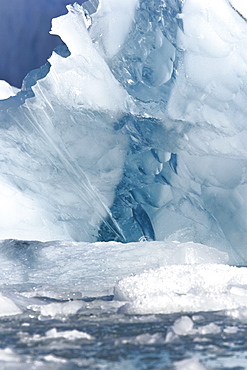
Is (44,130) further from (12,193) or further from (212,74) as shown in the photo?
(212,74)

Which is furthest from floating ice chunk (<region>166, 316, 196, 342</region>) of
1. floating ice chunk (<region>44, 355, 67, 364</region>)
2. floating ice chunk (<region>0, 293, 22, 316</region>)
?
floating ice chunk (<region>0, 293, 22, 316</region>)

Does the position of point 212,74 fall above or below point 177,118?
above

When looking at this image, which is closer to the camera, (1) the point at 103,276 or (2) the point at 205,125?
(1) the point at 103,276

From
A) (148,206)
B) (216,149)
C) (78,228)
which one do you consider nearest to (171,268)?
(216,149)

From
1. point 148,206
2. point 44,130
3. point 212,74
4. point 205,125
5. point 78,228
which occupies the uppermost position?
point 212,74

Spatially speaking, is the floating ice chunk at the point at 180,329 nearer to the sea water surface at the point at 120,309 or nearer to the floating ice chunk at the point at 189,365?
the sea water surface at the point at 120,309

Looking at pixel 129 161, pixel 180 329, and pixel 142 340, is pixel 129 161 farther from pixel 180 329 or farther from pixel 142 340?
pixel 142 340

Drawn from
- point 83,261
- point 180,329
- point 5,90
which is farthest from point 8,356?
point 5,90

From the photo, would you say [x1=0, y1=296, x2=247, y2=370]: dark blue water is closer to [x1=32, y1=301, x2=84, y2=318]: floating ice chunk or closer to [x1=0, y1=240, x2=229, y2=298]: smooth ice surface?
[x1=32, y1=301, x2=84, y2=318]: floating ice chunk
